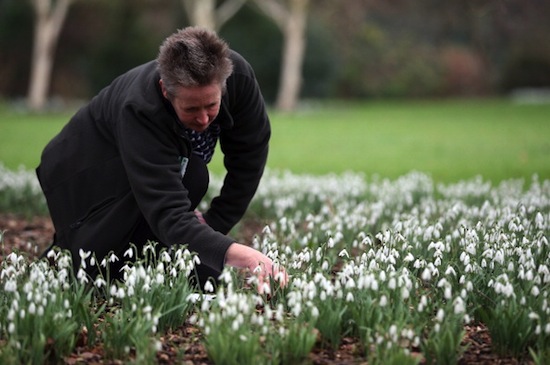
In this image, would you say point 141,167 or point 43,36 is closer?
point 141,167

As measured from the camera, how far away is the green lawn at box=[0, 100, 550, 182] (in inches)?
484

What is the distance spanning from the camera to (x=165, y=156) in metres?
3.76

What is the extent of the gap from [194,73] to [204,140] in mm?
976

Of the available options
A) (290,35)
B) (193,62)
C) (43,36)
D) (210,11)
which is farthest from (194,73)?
(43,36)

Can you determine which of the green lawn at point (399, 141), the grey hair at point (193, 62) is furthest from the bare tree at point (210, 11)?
the grey hair at point (193, 62)

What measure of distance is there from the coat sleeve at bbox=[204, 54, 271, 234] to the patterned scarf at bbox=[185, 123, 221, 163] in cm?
6

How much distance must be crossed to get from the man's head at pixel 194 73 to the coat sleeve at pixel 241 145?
1.68 ft

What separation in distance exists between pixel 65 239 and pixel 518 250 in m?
2.37

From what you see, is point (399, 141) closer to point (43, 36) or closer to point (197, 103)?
point (197, 103)

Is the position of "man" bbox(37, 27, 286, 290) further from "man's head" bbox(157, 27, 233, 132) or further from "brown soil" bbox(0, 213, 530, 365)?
"brown soil" bbox(0, 213, 530, 365)

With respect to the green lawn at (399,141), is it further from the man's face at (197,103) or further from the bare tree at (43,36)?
the man's face at (197,103)

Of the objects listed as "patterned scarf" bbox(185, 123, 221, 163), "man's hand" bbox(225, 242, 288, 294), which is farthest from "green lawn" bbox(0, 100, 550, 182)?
"man's hand" bbox(225, 242, 288, 294)

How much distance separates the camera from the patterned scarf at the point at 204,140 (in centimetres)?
432

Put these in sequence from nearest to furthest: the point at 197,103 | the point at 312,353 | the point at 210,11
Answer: the point at 312,353 < the point at 197,103 < the point at 210,11
